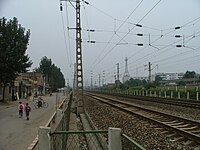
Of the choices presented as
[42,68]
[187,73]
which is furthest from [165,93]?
[42,68]

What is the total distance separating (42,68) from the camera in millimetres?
116812

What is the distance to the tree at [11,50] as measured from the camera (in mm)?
40369

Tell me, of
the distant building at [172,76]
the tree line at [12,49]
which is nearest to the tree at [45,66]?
the distant building at [172,76]

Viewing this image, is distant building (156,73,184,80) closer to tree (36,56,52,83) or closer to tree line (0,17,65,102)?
tree (36,56,52,83)

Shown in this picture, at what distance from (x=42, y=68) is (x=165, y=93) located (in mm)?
79988

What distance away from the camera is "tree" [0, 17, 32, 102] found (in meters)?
40.4

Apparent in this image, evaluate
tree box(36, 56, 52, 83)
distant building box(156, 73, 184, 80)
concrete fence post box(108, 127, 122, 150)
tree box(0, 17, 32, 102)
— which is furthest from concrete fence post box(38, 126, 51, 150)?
distant building box(156, 73, 184, 80)

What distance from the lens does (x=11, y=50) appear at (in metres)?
41.2

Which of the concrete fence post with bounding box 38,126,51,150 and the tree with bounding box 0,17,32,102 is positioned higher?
the tree with bounding box 0,17,32,102

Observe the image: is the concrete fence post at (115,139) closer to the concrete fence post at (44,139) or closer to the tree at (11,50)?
the concrete fence post at (44,139)

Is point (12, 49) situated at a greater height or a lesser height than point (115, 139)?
greater

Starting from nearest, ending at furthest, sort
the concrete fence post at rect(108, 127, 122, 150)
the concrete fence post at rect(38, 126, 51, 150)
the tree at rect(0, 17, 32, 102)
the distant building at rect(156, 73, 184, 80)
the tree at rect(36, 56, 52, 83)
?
the concrete fence post at rect(108, 127, 122, 150) < the concrete fence post at rect(38, 126, 51, 150) < the tree at rect(0, 17, 32, 102) < the tree at rect(36, 56, 52, 83) < the distant building at rect(156, 73, 184, 80)

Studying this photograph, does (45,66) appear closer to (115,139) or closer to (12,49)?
(12,49)

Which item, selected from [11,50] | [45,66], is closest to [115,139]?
[11,50]
